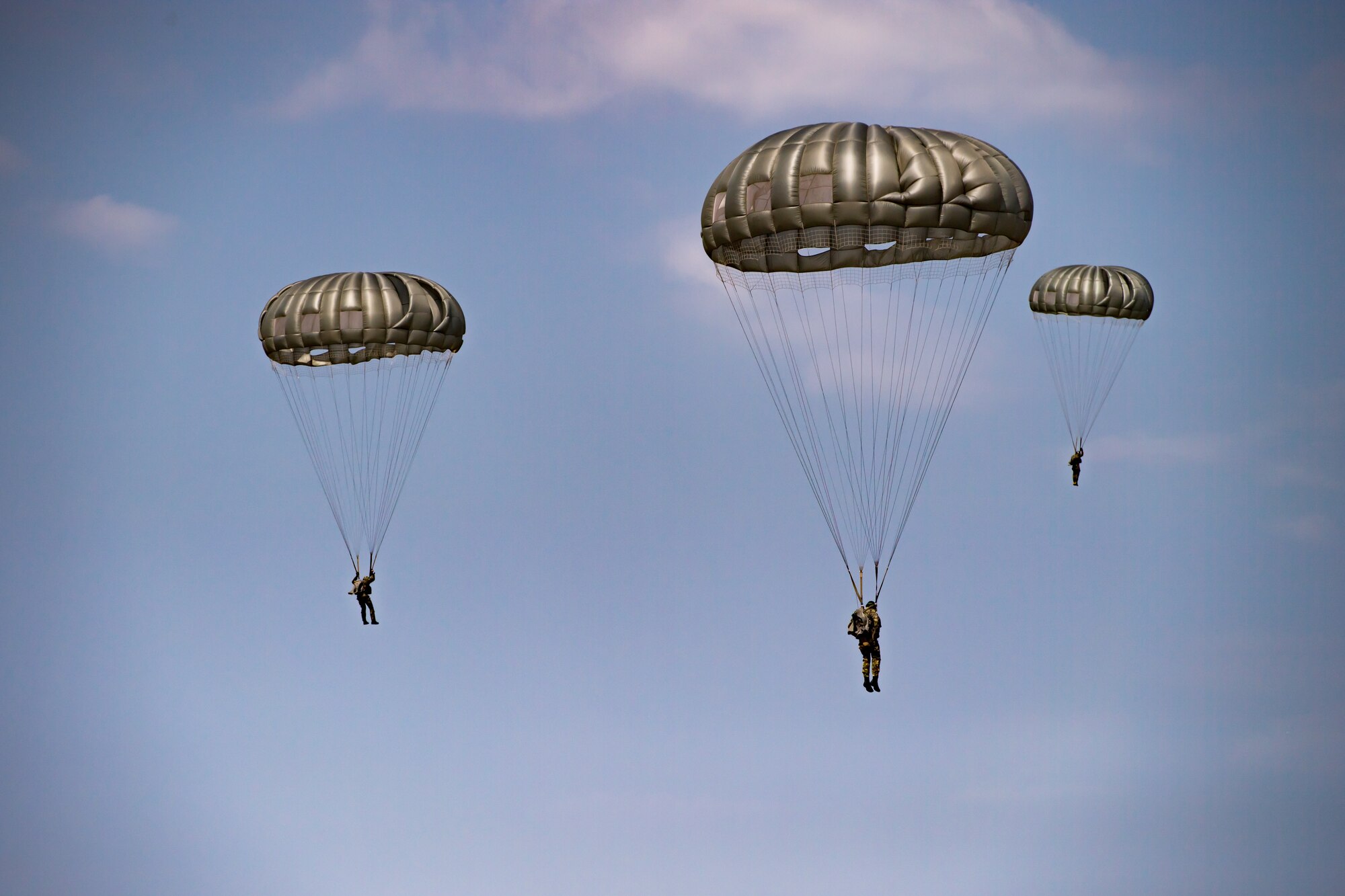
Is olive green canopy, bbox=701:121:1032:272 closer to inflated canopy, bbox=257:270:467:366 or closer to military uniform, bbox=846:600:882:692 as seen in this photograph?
military uniform, bbox=846:600:882:692

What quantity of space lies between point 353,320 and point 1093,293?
2053 centimetres

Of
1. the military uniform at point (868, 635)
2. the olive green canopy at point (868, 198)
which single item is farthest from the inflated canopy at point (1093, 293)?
the military uniform at point (868, 635)

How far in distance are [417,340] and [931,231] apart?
1251 centimetres

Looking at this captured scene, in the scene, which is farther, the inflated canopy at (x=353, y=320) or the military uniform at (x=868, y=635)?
the inflated canopy at (x=353, y=320)

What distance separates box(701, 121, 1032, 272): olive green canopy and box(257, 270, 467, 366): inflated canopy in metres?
9.08

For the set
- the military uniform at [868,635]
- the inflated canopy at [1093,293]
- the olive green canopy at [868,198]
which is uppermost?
the inflated canopy at [1093,293]

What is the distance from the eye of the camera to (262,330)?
127 ft

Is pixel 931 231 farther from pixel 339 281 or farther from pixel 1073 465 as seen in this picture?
pixel 1073 465

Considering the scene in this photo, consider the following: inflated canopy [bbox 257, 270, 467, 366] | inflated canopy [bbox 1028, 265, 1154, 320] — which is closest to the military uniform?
inflated canopy [bbox 257, 270, 467, 366]

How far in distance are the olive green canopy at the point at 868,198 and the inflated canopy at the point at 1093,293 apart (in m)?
17.1

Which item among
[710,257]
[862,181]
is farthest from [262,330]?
[862,181]

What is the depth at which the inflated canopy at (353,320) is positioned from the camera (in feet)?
123

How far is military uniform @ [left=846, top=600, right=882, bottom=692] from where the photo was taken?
100 ft

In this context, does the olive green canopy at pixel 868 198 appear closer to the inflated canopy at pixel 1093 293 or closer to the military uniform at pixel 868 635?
the military uniform at pixel 868 635
